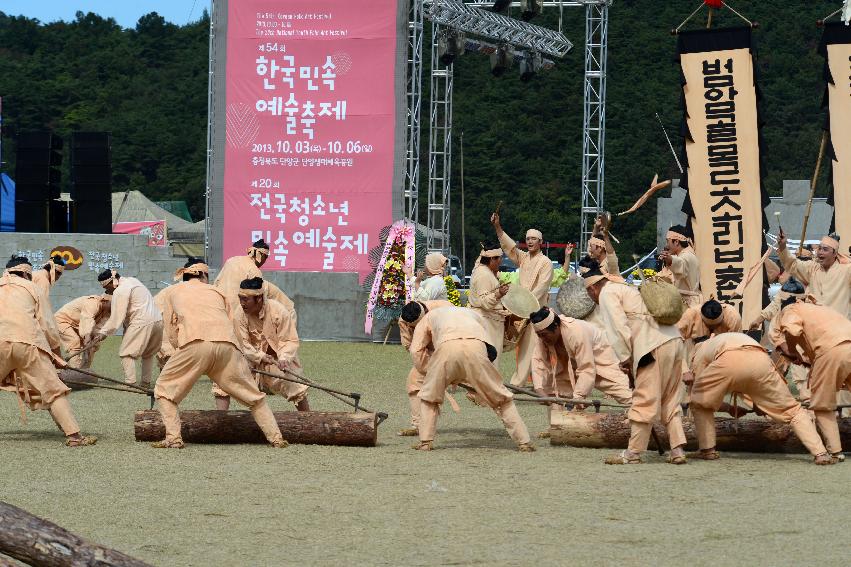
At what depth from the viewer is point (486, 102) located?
147 ft

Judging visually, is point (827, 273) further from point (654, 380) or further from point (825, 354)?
point (654, 380)

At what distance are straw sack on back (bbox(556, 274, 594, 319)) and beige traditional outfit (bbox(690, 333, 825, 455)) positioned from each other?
3199mm

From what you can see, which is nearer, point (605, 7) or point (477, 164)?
point (605, 7)

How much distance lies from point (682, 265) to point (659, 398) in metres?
3.81

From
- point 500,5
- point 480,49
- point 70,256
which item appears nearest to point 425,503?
point 70,256

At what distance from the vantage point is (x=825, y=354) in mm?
8656

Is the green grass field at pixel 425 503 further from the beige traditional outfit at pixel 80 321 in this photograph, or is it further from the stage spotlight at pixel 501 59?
the stage spotlight at pixel 501 59

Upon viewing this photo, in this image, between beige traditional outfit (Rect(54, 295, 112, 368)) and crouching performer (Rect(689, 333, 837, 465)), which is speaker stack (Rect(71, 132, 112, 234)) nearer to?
beige traditional outfit (Rect(54, 295, 112, 368))

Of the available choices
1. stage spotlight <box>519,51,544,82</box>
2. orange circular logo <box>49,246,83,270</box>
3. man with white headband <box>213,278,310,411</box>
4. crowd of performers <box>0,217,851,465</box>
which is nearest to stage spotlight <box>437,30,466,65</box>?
stage spotlight <box>519,51,544,82</box>

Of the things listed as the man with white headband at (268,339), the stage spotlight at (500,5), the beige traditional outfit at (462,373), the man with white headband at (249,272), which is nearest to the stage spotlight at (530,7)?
the stage spotlight at (500,5)

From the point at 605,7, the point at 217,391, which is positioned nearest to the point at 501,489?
the point at 217,391

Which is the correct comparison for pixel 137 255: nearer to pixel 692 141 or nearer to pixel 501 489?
pixel 692 141

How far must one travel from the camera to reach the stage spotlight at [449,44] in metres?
25.0

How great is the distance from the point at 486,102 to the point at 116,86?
616 inches
